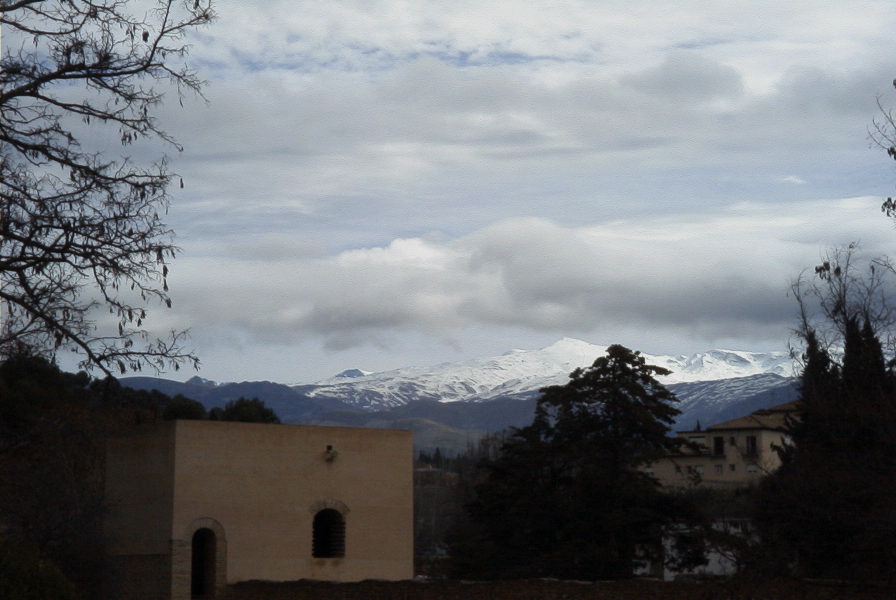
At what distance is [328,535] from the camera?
2364 cm

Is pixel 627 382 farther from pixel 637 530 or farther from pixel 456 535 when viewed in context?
pixel 456 535

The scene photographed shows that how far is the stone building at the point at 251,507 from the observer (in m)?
21.4

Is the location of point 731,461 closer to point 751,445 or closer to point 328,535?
point 751,445

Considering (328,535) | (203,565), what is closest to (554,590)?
(328,535)

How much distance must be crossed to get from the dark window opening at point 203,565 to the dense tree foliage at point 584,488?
12804mm

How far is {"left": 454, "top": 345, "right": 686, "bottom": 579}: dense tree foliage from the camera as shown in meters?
32.6

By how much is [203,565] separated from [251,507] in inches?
75.4

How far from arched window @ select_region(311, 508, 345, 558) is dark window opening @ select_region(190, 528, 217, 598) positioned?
6.85 feet

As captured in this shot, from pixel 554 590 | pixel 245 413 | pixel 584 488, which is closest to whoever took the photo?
pixel 554 590

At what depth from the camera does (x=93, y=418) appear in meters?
32.4

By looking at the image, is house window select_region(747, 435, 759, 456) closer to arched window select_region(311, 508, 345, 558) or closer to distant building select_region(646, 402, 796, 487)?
distant building select_region(646, 402, 796, 487)

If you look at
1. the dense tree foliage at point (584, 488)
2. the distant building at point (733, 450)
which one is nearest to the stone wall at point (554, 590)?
the dense tree foliage at point (584, 488)

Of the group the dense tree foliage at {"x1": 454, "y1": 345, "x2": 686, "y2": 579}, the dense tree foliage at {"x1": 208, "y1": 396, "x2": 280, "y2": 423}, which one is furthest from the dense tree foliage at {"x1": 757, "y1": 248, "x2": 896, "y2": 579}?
the dense tree foliage at {"x1": 208, "y1": 396, "x2": 280, "y2": 423}

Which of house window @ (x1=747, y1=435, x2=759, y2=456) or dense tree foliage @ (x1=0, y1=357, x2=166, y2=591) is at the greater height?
house window @ (x1=747, y1=435, x2=759, y2=456)
